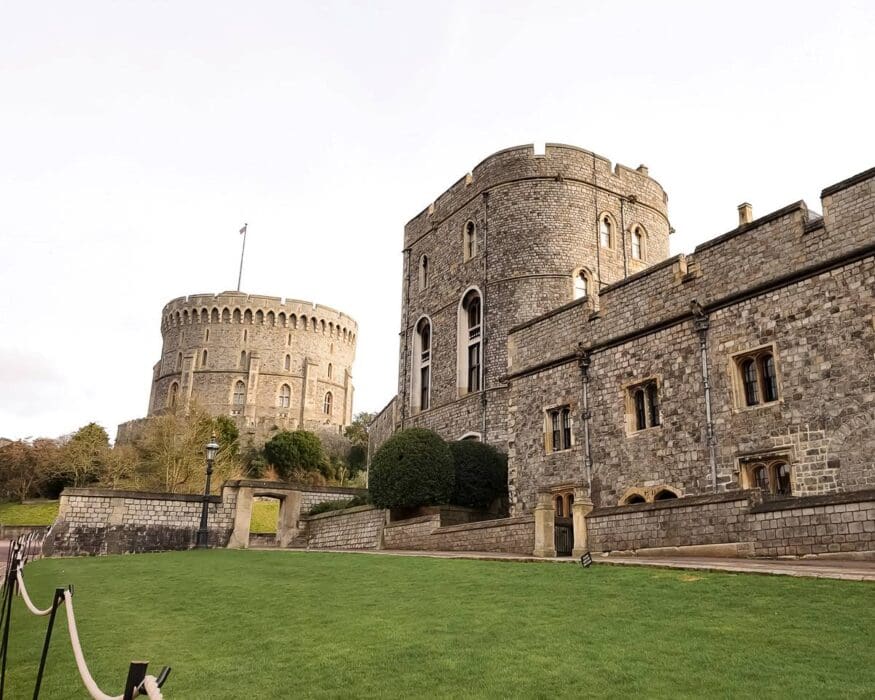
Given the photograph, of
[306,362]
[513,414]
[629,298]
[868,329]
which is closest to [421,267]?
[513,414]

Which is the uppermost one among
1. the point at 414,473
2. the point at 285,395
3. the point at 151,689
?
the point at 285,395

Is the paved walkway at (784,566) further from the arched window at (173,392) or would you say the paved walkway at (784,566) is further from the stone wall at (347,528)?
the arched window at (173,392)

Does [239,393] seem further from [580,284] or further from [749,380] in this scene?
[749,380]

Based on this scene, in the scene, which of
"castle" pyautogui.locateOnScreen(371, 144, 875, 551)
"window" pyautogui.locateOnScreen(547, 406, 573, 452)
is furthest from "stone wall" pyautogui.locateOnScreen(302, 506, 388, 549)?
"window" pyautogui.locateOnScreen(547, 406, 573, 452)

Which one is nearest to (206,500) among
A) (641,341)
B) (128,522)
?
(128,522)

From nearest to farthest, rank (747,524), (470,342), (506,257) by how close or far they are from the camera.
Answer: (747,524)
(506,257)
(470,342)

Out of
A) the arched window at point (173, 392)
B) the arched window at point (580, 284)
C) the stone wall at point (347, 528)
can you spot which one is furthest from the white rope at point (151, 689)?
the arched window at point (173, 392)

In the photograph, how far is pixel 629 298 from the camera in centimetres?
1827

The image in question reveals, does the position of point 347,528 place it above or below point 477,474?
below

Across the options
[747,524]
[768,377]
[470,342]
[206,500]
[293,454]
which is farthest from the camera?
[293,454]

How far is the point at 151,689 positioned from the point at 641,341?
16.3 metres

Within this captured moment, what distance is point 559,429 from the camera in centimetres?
1967

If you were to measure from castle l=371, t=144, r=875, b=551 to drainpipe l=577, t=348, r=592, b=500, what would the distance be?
6 centimetres

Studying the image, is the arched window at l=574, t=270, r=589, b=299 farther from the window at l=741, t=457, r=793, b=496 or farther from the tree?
the tree
